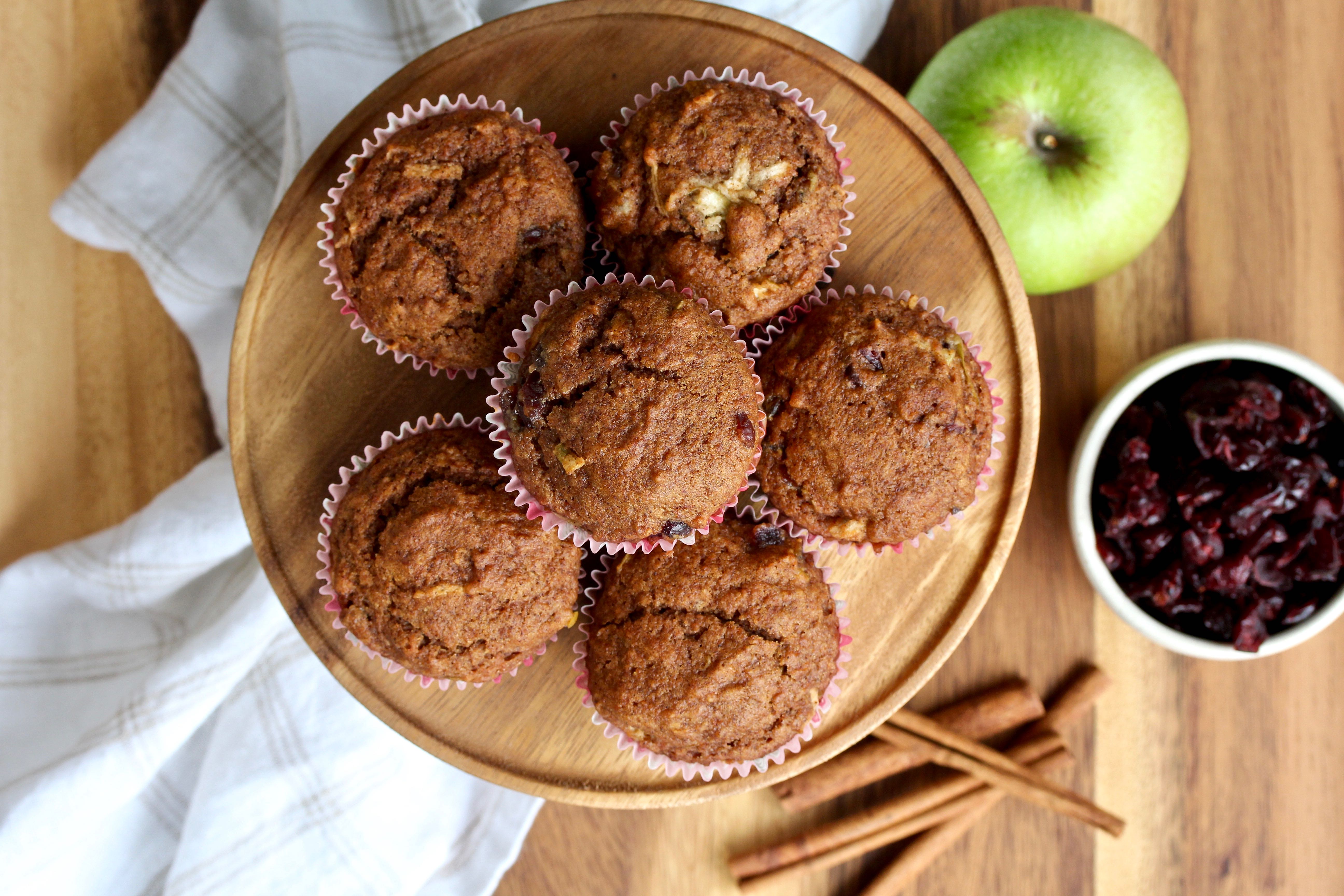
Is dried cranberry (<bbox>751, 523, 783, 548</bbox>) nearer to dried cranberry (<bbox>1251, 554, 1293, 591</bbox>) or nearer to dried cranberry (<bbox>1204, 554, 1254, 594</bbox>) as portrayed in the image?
dried cranberry (<bbox>1204, 554, 1254, 594</bbox>)

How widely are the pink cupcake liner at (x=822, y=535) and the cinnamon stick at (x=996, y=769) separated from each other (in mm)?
718

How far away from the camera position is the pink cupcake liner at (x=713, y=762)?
2010 mm

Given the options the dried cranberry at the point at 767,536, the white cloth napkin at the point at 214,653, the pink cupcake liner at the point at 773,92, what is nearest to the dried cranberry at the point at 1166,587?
the dried cranberry at the point at 767,536

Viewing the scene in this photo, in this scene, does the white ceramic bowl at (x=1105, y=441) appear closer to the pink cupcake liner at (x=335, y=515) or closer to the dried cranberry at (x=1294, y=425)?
the dried cranberry at (x=1294, y=425)

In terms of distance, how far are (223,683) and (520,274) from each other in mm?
1417

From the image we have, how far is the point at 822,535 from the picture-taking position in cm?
204

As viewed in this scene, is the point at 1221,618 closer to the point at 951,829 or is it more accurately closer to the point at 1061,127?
the point at 951,829

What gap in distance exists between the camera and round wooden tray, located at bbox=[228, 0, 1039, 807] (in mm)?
2074

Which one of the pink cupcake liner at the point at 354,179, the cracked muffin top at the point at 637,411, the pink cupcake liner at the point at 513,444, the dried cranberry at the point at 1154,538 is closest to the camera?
the cracked muffin top at the point at 637,411

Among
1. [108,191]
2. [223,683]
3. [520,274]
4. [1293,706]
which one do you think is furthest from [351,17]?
[1293,706]

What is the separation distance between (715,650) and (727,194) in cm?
91

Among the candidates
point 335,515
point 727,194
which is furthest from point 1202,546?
point 335,515

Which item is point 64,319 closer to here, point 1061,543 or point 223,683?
point 223,683

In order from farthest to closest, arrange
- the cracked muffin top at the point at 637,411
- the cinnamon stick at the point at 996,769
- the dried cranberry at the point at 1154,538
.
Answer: the cinnamon stick at the point at 996,769, the dried cranberry at the point at 1154,538, the cracked muffin top at the point at 637,411
